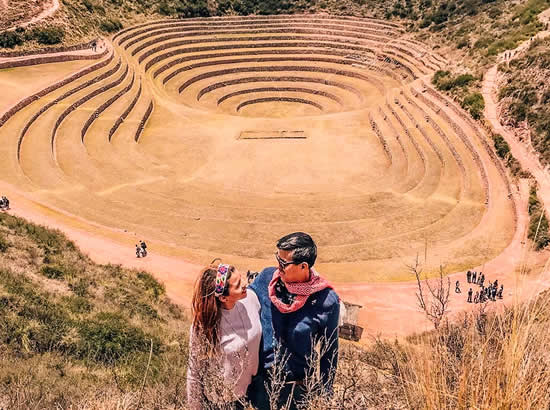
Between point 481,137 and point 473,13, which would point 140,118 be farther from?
point 473,13

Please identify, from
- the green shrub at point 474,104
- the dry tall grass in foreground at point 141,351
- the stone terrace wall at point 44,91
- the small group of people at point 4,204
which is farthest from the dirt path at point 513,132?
the stone terrace wall at point 44,91

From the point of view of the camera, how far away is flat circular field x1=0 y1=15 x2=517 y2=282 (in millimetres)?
18531

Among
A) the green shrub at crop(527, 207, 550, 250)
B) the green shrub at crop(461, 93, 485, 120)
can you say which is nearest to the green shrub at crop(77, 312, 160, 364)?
the green shrub at crop(527, 207, 550, 250)

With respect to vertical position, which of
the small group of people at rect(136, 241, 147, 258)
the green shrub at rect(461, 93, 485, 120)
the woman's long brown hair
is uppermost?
the green shrub at rect(461, 93, 485, 120)

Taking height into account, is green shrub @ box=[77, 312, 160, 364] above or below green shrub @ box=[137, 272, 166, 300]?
below

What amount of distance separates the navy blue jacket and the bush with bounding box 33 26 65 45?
122ft

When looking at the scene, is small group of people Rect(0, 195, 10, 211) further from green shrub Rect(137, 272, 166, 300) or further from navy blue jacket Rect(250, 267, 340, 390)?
navy blue jacket Rect(250, 267, 340, 390)

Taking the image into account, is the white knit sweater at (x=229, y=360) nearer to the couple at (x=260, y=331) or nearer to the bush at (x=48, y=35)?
the couple at (x=260, y=331)

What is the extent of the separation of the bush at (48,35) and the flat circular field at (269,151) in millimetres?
4239

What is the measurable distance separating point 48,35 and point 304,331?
125 ft

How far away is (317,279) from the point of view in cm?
400

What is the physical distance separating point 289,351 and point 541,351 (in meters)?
1.87

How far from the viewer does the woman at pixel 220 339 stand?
12.0 ft

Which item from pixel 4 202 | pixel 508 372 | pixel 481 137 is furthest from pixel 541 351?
pixel 481 137
